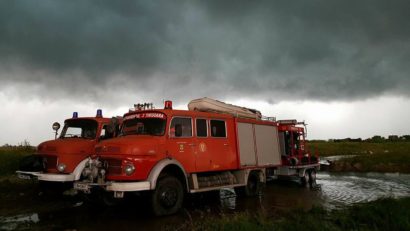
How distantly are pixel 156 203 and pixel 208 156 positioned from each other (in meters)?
2.71

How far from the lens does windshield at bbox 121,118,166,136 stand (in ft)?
32.3

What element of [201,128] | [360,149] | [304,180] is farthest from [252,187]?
[360,149]

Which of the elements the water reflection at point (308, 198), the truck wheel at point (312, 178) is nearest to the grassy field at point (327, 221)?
the water reflection at point (308, 198)

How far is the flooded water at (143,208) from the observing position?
27.4 ft

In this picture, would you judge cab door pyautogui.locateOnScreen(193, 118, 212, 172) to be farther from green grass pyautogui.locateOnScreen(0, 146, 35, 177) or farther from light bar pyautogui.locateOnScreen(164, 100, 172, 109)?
green grass pyautogui.locateOnScreen(0, 146, 35, 177)

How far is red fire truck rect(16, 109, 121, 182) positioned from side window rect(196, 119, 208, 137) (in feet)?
8.87

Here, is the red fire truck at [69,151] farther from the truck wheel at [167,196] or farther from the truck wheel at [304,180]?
the truck wheel at [304,180]

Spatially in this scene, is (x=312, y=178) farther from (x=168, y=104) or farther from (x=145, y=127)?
(x=145, y=127)

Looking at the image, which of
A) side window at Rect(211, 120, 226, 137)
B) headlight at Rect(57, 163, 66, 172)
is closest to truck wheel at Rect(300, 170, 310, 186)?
side window at Rect(211, 120, 226, 137)

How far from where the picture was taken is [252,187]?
43.8 ft

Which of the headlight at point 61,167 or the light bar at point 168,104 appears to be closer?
the light bar at point 168,104

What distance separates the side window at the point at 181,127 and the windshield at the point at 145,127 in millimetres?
308

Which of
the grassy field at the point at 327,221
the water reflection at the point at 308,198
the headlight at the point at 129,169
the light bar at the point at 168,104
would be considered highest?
the light bar at the point at 168,104

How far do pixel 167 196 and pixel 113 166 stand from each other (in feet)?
5.35
